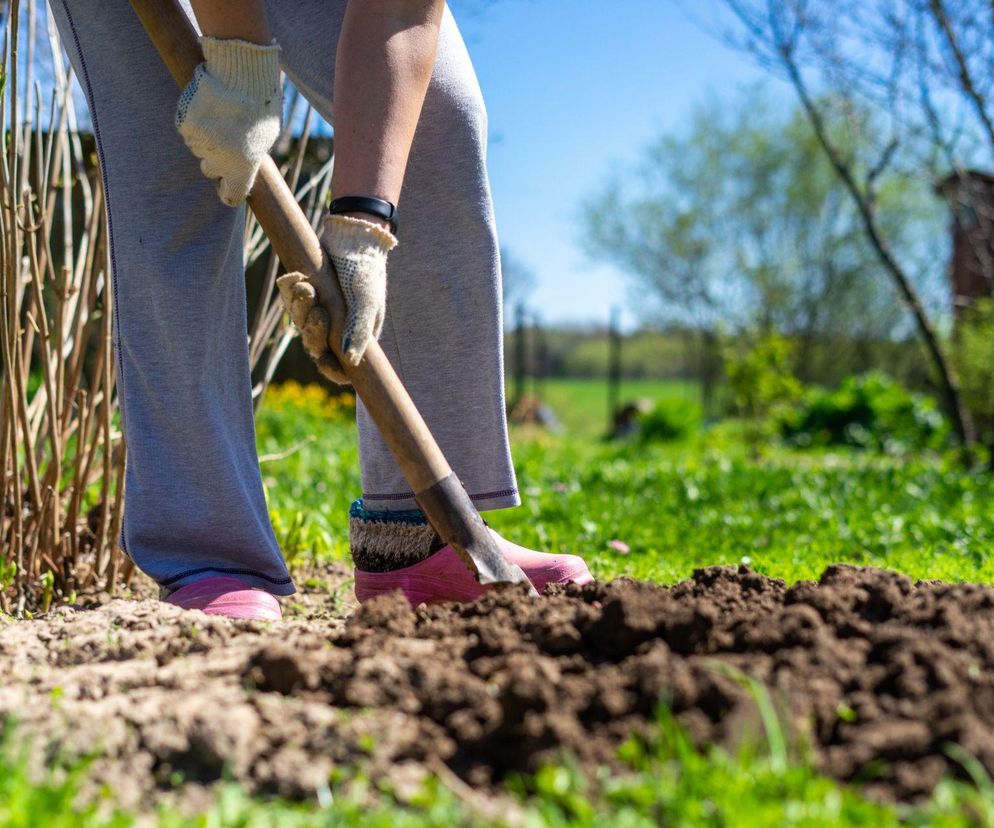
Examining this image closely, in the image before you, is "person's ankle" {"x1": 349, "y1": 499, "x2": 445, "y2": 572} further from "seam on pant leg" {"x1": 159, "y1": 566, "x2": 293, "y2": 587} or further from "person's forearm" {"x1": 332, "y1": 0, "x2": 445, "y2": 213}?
"person's forearm" {"x1": 332, "y1": 0, "x2": 445, "y2": 213}

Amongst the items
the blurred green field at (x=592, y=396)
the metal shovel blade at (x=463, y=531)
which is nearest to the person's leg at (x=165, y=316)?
the metal shovel blade at (x=463, y=531)

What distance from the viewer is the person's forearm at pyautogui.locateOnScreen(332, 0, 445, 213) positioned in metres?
1.72

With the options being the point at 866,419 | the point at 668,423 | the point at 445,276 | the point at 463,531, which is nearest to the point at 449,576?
the point at 463,531

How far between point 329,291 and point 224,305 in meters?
0.40

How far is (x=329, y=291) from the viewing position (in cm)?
169

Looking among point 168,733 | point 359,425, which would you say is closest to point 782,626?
point 168,733

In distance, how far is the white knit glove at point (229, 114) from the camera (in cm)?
169

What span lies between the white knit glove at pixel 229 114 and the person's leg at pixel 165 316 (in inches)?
7.8

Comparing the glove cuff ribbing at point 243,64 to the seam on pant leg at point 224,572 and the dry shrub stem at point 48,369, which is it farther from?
the seam on pant leg at point 224,572

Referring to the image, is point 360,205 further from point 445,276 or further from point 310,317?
point 445,276

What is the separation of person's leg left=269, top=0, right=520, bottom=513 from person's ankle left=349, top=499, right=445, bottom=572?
44mm

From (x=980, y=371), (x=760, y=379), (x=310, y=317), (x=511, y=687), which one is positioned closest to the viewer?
(x=511, y=687)

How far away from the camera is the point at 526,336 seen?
17859mm

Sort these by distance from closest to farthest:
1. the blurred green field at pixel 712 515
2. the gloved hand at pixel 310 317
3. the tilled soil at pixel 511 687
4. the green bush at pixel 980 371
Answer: the tilled soil at pixel 511 687 < the gloved hand at pixel 310 317 < the blurred green field at pixel 712 515 < the green bush at pixel 980 371
